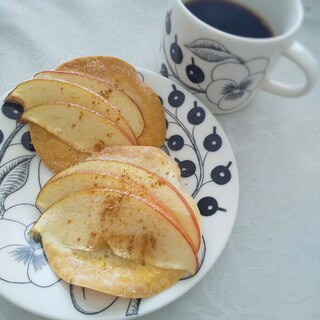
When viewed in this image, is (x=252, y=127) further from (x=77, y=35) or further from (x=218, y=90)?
(x=77, y=35)

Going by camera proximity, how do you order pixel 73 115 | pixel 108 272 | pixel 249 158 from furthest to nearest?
1. pixel 249 158
2. pixel 73 115
3. pixel 108 272

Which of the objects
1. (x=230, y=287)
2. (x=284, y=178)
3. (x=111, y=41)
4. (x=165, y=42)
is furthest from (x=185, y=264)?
(x=111, y=41)

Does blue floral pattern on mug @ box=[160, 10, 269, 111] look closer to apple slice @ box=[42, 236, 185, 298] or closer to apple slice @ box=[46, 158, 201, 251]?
apple slice @ box=[46, 158, 201, 251]

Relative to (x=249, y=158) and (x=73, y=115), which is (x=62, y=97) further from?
(x=249, y=158)

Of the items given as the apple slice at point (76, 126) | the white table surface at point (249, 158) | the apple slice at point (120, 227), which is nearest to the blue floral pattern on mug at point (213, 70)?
the white table surface at point (249, 158)

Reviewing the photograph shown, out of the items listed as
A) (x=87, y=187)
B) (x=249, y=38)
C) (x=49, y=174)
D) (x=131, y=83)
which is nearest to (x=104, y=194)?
(x=87, y=187)

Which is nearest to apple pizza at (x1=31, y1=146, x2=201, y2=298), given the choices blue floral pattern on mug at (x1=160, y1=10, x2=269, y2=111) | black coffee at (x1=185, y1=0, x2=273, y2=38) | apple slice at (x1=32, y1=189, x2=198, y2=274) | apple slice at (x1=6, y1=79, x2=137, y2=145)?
apple slice at (x1=32, y1=189, x2=198, y2=274)
